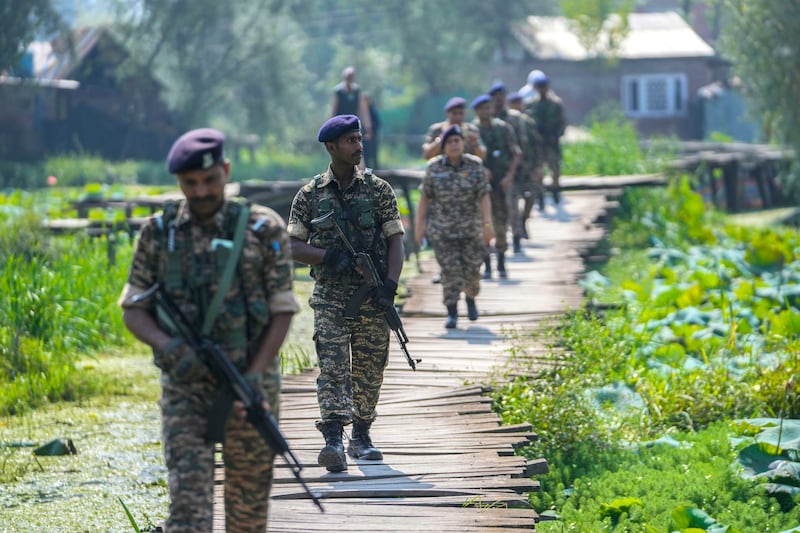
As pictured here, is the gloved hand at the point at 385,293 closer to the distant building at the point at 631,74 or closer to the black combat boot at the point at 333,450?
the black combat boot at the point at 333,450

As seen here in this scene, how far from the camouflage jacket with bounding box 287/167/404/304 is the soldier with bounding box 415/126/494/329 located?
378cm

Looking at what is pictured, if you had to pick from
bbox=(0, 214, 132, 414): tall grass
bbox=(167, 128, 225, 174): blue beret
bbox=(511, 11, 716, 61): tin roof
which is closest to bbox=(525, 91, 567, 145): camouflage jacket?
bbox=(0, 214, 132, 414): tall grass

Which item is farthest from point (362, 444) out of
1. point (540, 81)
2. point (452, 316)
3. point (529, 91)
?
point (529, 91)

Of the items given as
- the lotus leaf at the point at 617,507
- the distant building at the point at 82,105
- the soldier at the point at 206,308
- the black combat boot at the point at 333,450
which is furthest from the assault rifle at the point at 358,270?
the distant building at the point at 82,105

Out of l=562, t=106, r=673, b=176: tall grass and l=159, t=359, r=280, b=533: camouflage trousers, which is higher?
l=159, t=359, r=280, b=533: camouflage trousers

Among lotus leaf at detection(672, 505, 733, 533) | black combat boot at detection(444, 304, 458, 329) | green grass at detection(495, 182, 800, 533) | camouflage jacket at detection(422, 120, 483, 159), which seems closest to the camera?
lotus leaf at detection(672, 505, 733, 533)

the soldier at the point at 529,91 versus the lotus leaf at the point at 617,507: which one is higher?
the soldier at the point at 529,91

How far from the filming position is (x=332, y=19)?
69812mm

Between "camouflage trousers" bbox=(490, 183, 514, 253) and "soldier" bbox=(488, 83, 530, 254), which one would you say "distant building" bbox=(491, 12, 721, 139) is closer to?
"soldier" bbox=(488, 83, 530, 254)

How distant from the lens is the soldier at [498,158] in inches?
588

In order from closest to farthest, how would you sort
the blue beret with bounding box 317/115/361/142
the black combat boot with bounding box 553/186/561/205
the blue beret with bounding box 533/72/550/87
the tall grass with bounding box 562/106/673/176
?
1. the blue beret with bounding box 317/115/361/142
2. the blue beret with bounding box 533/72/550/87
3. the black combat boot with bounding box 553/186/561/205
4. the tall grass with bounding box 562/106/673/176

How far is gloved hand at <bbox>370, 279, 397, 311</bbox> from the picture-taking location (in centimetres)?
762

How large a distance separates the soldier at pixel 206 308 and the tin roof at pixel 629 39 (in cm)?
4965

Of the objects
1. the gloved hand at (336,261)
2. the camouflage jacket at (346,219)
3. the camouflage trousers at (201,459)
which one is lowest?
the camouflage trousers at (201,459)
